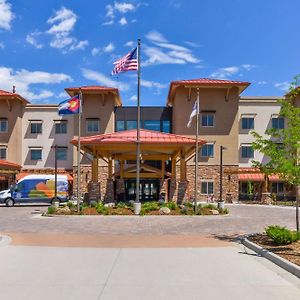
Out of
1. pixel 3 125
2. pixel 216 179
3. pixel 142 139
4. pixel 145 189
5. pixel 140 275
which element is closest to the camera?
pixel 140 275

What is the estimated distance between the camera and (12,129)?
46812 millimetres

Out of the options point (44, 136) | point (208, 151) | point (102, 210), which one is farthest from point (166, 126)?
point (102, 210)

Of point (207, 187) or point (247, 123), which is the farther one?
point (247, 123)

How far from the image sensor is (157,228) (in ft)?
59.4

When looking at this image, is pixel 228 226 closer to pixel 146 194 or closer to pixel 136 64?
pixel 136 64

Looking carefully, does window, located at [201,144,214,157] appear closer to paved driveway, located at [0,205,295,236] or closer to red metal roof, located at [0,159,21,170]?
red metal roof, located at [0,159,21,170]

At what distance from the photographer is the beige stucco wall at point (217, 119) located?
44.7 meters

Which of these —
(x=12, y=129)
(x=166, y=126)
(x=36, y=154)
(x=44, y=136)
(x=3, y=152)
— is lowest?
(x=36, y=154)

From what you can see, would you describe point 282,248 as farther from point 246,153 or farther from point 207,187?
point 246,153

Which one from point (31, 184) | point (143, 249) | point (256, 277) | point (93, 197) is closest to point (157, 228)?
point (143, 249)

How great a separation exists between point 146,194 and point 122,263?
33090 millimetres

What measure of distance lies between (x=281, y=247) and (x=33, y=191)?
1065 inches

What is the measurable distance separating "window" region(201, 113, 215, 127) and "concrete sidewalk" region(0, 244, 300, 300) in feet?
109

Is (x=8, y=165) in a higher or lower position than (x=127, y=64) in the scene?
lower
